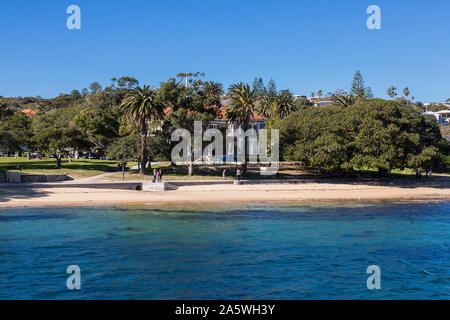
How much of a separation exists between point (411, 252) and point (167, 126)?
37350 millimetres

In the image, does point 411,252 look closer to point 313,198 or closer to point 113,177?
point 313,198

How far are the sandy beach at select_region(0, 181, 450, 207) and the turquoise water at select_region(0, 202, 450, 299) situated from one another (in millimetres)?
3241

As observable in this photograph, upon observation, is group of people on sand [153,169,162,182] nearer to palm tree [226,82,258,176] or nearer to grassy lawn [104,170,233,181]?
grassy lawn [104,170,233,181]

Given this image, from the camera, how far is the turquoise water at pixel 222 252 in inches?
652

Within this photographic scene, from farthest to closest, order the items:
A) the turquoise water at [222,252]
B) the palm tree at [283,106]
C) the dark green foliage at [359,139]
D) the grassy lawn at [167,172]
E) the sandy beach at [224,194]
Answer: the palm tree at [283,106] → the grassy lawn at [167,172] → the dark green foliage at [359,139] → the sandy beach at [224,194] → the turquoise water at [222,252]

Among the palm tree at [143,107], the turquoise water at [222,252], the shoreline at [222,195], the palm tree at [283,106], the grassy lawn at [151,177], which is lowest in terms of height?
the turquoise water at [222,252]

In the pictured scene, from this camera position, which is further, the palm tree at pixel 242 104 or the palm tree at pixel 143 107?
the palm tree at pixel 242 104

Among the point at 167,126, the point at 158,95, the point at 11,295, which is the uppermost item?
the point at 158,95

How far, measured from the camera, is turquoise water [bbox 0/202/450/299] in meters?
16.6

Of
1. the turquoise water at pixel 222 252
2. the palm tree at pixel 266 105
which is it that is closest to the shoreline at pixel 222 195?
the turquoise water at pixel 222 252

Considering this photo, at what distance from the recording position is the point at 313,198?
41.0 meters

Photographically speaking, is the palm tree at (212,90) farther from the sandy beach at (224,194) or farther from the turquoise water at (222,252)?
the turquoise water at (222,252)

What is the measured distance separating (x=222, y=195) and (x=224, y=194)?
0.51 metres
